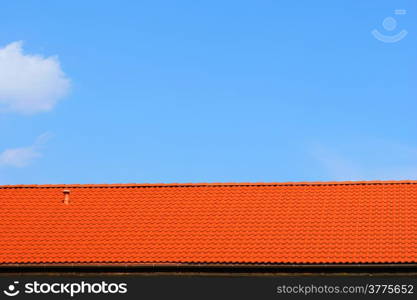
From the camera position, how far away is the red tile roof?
31812 millimetres

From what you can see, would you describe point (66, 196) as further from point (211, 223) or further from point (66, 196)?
point (211, 223)

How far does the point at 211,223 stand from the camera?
3447cm

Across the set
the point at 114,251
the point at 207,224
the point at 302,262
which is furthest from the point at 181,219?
the point at 302,262

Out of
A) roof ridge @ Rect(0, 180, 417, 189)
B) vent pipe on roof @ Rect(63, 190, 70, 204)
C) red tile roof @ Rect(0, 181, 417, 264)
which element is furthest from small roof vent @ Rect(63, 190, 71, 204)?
roof ridge @ Rect(0, 180, 417, 189)

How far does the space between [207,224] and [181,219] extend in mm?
1037

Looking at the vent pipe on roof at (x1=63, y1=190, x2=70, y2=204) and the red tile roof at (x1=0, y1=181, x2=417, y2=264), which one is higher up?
the vent pipe on roof at (x1=63, y1=190, x2=70, y2=204)

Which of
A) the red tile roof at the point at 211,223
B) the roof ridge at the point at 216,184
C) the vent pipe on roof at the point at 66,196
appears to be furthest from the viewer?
the vent pipe on roof at the point at 66,196

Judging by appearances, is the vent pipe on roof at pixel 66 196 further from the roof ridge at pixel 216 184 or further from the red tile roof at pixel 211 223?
the roof ridge at pixel 216 184

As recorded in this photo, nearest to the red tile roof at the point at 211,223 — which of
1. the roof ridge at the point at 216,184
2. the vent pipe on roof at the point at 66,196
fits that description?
the roof ridge at the point at 216,184

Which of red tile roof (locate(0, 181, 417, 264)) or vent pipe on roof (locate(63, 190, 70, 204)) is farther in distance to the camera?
vent pipe on roof (locate(63, 190, 70, 204))

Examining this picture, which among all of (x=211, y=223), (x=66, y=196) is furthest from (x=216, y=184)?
(x=66, y=196)

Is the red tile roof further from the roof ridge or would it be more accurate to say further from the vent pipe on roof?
the vent pipe on roof

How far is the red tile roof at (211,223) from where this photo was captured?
3181 cm

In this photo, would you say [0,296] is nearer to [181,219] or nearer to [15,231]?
[15,231]
